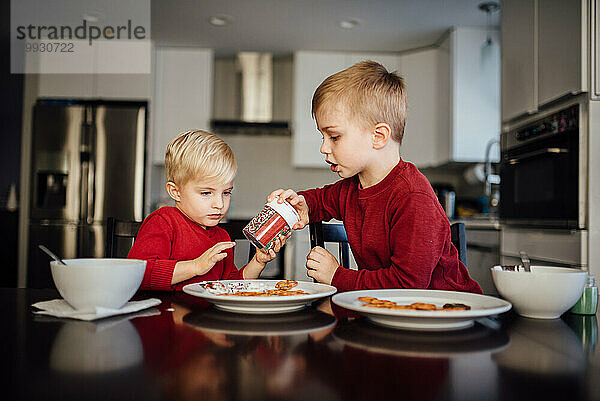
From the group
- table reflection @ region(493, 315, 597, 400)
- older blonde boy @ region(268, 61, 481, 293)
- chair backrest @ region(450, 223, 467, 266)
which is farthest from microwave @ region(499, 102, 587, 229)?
table reflection @ region(493, 315, 597, 400)

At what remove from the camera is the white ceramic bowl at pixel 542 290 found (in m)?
0.73

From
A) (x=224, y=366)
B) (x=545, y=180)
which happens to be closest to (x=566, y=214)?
(x=545, y=180)

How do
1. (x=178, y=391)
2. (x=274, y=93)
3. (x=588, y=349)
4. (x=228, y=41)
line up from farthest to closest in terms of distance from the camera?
1. (x=274, y=93)
2. (x=228, y=41)
3. (x=588, y=349)
4. (x=178, y=391)

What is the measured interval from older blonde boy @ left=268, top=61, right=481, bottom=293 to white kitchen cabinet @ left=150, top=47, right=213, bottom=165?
10.6ft

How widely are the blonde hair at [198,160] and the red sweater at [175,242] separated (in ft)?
0.33

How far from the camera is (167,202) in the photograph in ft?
13.9

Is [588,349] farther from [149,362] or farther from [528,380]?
[149,362]

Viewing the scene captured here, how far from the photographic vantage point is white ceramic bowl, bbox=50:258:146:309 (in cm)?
68

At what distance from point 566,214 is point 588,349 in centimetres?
174

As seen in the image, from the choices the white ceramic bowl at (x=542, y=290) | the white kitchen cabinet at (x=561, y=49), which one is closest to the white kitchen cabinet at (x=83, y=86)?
the white kitchen cabinet at (x=561, y=49)

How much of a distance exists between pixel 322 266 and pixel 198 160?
1.46 ft

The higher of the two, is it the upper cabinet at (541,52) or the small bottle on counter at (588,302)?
the upper cabinet at (541,52)

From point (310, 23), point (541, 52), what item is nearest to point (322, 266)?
point (541, 52)

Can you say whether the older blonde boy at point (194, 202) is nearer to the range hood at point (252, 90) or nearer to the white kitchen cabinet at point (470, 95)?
the white kitchen cabinet at point (470, 95)
